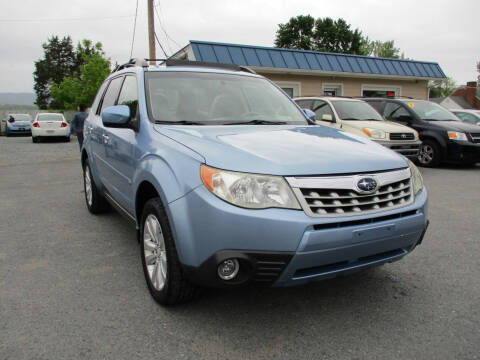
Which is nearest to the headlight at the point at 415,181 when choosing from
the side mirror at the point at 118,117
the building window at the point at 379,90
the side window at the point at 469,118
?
the side mirror at the point at 118,117

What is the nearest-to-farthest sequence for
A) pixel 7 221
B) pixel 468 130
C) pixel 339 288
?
pixel 339 288
pixel 7 221
pixel 468 130

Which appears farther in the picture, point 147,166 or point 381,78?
point 381,78

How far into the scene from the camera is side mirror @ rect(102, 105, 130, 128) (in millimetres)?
3199

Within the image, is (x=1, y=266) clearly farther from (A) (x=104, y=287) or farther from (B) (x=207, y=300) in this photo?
(B) (x=207, y=300)

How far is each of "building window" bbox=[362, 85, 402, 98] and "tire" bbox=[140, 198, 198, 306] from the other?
18.4 metres

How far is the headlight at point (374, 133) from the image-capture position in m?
8.65

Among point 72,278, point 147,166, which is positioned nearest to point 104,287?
point 72,278

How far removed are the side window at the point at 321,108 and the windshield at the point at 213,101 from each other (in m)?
5.61

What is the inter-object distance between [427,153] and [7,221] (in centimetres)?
905

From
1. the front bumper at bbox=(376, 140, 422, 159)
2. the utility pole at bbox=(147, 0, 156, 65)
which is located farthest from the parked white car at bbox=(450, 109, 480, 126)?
the utility pole at bbox=(147, 0, 156, 65)

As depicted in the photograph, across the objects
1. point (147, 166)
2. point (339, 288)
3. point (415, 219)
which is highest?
point (147, 166)

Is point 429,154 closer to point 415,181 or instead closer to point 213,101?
point 415,181

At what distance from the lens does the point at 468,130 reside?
9641mm

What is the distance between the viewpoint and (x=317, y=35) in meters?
47.6
